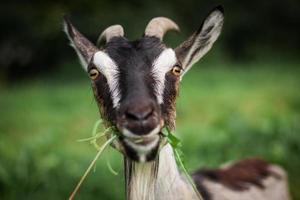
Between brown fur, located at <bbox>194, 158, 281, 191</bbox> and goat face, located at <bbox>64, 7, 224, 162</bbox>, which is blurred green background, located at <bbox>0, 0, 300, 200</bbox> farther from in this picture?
goat face, located at <bbox>64, 7, 224, 162</bbox>

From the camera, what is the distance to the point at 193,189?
5488mm

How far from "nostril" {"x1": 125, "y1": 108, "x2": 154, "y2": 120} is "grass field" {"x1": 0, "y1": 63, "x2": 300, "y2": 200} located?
175 inches

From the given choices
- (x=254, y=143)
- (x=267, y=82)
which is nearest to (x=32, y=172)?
(x=254, y=143)

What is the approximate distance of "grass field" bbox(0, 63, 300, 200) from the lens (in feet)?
29.5

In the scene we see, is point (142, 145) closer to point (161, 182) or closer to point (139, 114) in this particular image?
point (139, 114)

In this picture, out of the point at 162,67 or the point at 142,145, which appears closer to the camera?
the point at 142,145

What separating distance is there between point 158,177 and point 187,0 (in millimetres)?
17291

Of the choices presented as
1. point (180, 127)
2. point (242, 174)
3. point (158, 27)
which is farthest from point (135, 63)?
point (180, 127)

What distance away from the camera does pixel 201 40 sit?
5.49 metres

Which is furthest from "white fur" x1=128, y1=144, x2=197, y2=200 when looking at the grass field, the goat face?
the grass field

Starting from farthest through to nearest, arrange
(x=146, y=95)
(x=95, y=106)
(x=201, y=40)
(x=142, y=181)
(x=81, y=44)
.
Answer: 1. (x=95, y=106)
2. (x=81, y=44)
3. (x=201, y=40)
4. (x=142, y=181)
5. (x=146, y=95)

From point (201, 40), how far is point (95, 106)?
33.4 ft

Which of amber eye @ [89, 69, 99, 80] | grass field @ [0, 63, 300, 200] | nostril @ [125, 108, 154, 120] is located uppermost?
grass field @ [0, 63, 300, 200]

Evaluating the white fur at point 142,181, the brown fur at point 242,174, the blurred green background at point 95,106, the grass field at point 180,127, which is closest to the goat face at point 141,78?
the white fur at point 142,181
